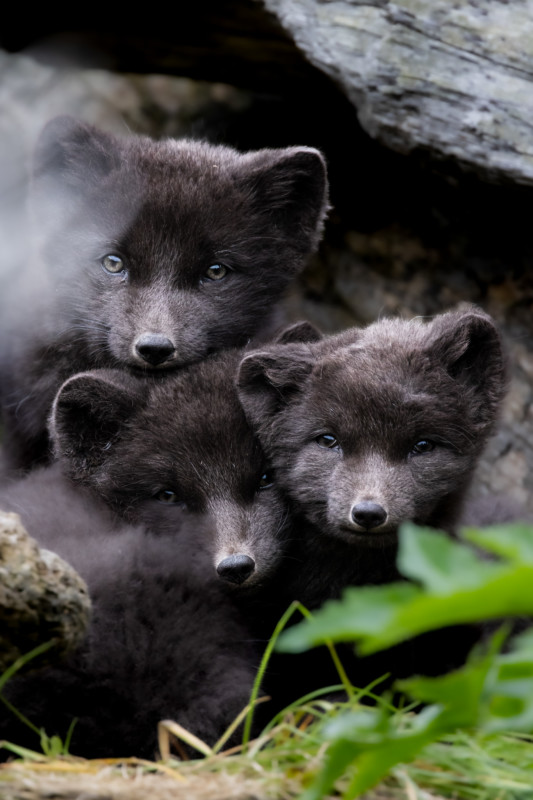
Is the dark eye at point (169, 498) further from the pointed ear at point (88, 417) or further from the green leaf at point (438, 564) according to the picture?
the green leaf at point (438, 564)

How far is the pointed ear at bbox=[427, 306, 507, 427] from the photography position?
4.27 m

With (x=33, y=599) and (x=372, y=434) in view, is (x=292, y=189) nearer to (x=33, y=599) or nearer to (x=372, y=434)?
(x=372, y=434)

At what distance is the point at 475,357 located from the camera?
4352mm

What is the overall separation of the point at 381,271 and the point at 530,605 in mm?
5615

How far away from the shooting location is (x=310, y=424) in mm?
4312

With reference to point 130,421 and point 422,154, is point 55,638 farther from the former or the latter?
point 422,154

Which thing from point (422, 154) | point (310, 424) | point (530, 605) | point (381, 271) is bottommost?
point (381, 271)

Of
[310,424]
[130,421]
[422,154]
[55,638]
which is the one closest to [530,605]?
[55,638]

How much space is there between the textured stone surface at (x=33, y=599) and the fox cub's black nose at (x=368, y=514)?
4.31 feet

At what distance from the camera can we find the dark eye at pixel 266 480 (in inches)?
178

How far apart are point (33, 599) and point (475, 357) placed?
229 centimetres

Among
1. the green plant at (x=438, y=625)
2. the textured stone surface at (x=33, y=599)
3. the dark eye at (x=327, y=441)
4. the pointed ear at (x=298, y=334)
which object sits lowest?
the dark eye at (x=327, y=441)

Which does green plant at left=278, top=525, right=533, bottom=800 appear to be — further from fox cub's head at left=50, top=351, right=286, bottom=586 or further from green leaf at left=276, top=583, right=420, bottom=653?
fox cub's head at left=50, top=351, right=286, bottom=586

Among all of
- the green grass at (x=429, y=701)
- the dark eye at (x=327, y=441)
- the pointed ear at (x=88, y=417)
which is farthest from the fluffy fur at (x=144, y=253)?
the green grass at (x=429, y=701)
